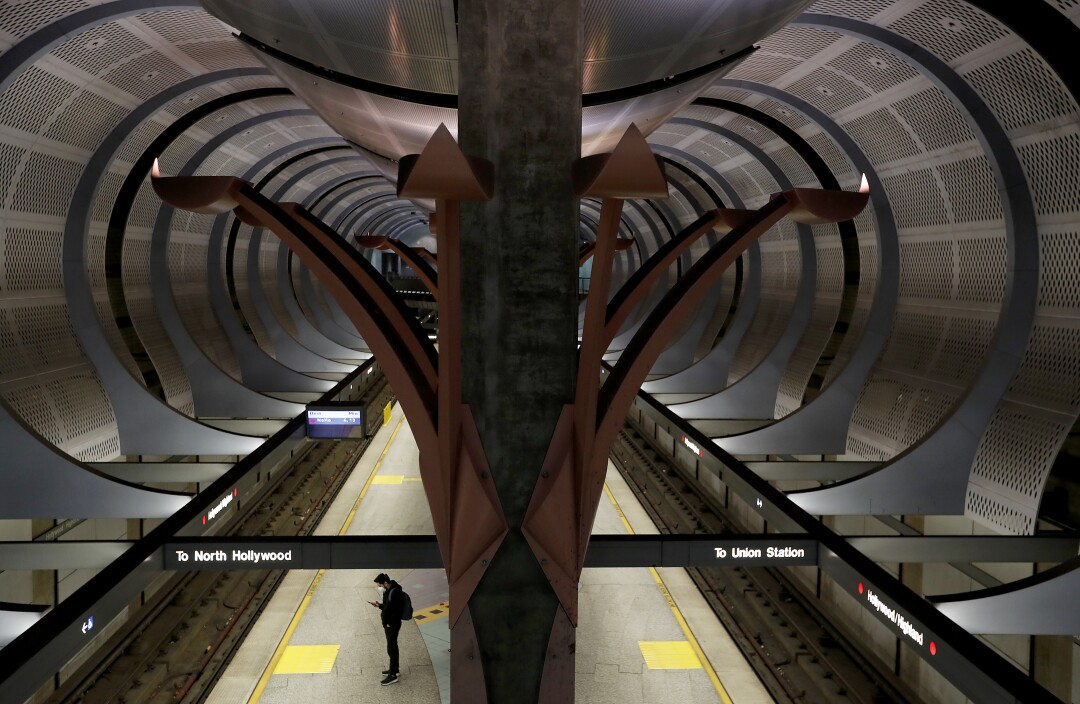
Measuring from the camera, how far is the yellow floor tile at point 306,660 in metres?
8.67

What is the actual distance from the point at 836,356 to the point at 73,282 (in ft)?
37.8

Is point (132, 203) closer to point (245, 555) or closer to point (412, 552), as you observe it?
point (245, 555)

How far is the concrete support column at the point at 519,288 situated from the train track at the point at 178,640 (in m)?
4.98

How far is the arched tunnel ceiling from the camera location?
Answer: 602 cm

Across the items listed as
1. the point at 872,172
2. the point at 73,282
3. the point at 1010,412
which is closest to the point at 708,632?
the point at 1010,412

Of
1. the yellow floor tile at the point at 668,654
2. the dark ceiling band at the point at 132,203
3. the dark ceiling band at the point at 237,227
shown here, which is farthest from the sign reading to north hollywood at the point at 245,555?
the dark ceiling band at the point at 237,227

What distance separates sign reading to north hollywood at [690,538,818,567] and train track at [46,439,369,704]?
4998 mm

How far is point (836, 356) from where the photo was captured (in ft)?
42.9

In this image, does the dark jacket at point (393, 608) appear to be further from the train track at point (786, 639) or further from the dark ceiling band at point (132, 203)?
the dark ceiling band at point (132, 203)

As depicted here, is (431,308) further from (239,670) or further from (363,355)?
(239,670)

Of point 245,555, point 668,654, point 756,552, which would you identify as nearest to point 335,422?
point 245,555

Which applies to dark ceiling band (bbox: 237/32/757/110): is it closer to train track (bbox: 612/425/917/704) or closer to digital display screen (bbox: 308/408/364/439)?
train track (bbox: 612/425/917/704)

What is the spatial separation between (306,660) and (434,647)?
1.47m

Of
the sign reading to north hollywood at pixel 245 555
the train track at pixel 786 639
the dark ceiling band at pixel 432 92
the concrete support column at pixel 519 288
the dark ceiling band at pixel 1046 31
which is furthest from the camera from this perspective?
the train track at pixel 786 639
